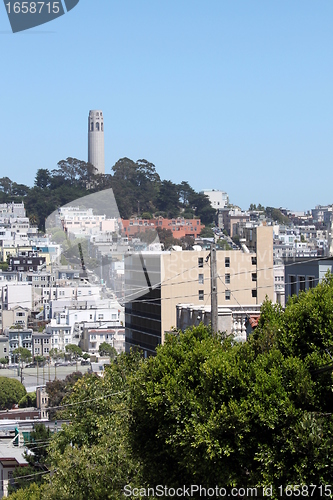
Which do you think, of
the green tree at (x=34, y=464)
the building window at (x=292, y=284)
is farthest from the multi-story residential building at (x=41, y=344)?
the building window at (x=292, y=284)

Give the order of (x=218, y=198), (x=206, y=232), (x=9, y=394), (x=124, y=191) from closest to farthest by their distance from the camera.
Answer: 1. (x=9, y=394)
2. (x=206, y=232)
3. (x=124, y=191)
4. (x=218, y=198)

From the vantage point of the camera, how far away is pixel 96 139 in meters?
154

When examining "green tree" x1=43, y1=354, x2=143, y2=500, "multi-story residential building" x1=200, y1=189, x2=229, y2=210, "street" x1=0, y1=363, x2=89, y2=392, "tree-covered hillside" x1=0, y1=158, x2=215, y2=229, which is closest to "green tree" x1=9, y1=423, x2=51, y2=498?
"green tree" x1=43, y1=354, x2=143, y2=500

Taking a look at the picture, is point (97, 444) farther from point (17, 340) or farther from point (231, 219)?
point (231, 219)

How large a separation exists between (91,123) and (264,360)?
15181 centimetres

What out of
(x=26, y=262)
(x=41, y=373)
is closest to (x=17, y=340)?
(x=41, y=373)

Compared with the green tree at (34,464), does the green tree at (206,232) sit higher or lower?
higher

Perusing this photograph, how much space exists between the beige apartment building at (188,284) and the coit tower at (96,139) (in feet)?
379

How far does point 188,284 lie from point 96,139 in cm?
12262

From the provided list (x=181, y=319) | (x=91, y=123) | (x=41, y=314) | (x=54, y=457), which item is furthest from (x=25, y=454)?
(x=91, y=123)

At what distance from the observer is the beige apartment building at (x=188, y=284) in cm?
3281

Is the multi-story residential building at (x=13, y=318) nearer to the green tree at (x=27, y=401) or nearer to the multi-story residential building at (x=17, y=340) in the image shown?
the multi-story residential building at (x=17, y=340)

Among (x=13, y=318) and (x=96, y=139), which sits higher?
(x=96, y=139)

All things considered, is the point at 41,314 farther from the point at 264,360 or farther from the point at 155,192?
the point at 264,360
